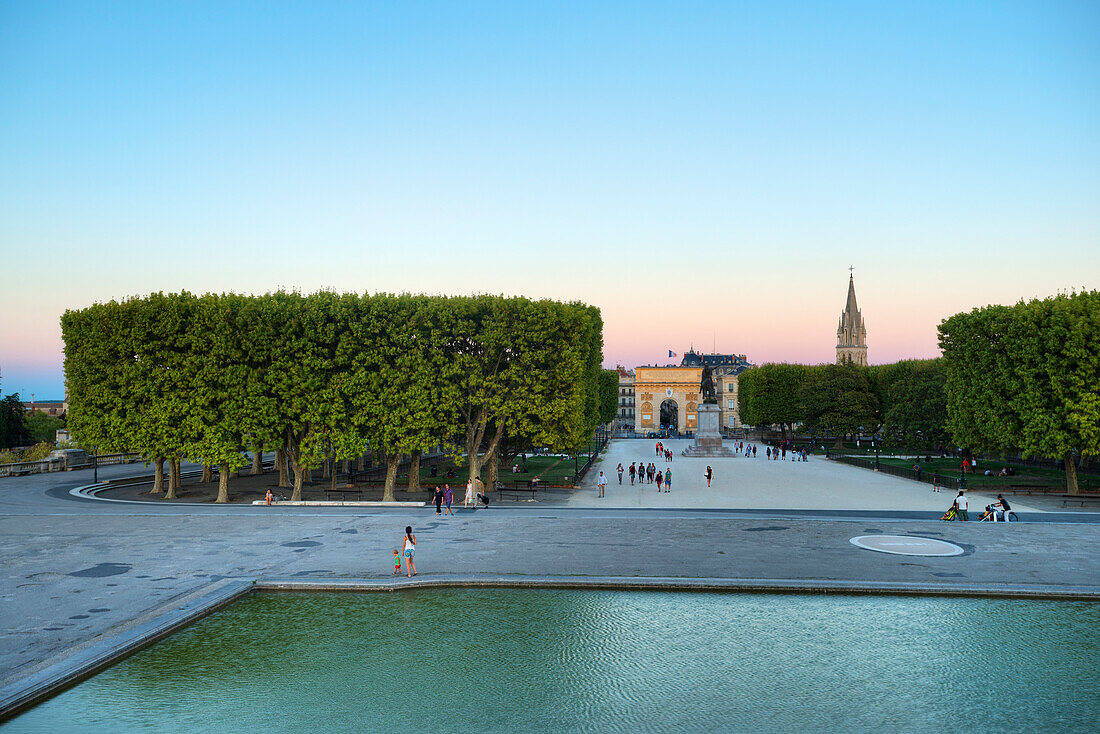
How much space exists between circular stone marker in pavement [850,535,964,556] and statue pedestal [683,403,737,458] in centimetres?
5089

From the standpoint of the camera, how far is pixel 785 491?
144 ft

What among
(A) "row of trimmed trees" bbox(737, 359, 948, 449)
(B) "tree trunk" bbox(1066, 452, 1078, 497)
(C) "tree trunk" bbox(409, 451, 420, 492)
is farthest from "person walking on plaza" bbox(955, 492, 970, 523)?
(C) "tree trunk" bbox(409, 451, 420, 492)

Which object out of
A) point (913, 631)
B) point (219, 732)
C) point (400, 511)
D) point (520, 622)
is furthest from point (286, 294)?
point (913, 631)

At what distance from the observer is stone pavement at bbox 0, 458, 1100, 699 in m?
19.2

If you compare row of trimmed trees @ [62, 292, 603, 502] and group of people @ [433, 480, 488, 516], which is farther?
row of trimmed trees @ [62, 292, 603, 502]

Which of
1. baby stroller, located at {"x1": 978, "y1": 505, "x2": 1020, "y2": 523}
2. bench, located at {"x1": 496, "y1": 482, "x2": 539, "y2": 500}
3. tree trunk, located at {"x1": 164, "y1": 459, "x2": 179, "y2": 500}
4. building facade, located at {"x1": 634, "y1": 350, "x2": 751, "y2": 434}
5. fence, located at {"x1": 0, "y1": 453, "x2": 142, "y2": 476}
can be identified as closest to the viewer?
baby stroller, located at {"x1": 978, "y1": 505, "x2": 1020, "y2": 523}

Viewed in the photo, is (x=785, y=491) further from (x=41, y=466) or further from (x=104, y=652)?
(x=41, y=466)

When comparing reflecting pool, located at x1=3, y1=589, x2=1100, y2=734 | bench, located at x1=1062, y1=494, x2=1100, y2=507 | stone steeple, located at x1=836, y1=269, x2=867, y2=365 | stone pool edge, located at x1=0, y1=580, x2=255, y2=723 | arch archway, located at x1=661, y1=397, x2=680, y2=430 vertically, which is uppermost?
stone steeple, located at x1=836, y1=269, x2=867, y2=365

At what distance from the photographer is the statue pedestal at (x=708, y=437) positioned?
258 ft

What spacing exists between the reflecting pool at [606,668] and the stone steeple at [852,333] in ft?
482

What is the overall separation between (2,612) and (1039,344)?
47043 mm

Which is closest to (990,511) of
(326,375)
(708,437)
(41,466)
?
(326,375)

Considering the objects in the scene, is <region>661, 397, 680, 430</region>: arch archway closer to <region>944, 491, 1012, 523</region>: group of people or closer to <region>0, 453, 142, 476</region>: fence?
<region>0, 453, 142, 476</region>: fence

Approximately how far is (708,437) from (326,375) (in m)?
51.1
